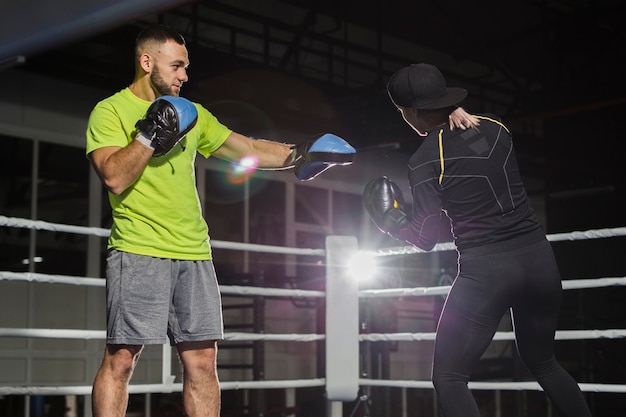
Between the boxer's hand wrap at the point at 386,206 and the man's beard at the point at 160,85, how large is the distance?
2.34 ft

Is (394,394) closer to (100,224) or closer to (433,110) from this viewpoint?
(100,224)

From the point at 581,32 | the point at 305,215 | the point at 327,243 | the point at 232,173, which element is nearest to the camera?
the point at 327,243

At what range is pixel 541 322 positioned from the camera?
7.43 ft

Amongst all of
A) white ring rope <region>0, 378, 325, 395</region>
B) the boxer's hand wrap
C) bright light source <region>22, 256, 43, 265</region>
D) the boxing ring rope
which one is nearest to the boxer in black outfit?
the boxer's hand wrap

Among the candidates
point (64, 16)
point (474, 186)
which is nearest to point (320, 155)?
point (474, 186)

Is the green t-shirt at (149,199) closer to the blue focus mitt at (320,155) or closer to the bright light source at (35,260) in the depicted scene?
the blue focus mitt at (320,155)

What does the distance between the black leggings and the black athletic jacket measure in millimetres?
70

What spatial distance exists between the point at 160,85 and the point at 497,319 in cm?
115

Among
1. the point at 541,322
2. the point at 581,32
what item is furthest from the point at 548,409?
the point at 541,322

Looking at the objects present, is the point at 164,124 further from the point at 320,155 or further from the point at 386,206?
the point at 386,206

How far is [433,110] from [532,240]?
46cm

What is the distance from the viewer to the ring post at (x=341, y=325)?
3574 mm

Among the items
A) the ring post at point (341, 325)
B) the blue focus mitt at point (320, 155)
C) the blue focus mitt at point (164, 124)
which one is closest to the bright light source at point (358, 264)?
the ring post at point (341, 325)

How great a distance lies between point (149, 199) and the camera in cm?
227
